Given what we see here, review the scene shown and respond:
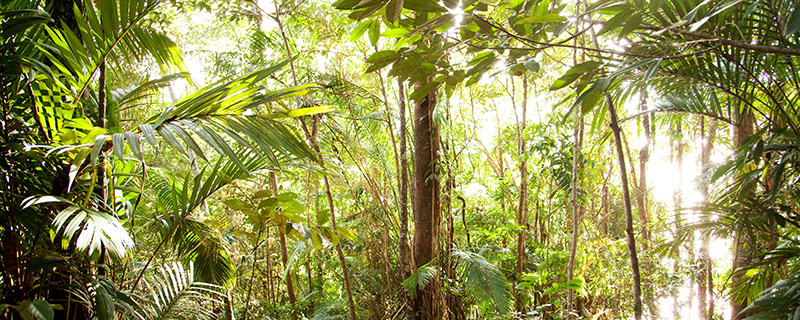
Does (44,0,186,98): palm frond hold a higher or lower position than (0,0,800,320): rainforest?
higher

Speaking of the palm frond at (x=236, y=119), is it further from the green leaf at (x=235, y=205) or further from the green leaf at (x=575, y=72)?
the green leaf at (x=575, y=72)

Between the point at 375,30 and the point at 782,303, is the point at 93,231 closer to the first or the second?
the point at 375,30

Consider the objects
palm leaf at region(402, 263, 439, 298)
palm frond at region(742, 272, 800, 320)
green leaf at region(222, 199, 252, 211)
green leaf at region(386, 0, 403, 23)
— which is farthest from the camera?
palm leaf at region(402, 263, 439, 298)

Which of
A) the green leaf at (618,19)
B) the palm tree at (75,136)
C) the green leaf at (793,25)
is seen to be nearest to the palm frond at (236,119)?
the palm tree at (75,136)

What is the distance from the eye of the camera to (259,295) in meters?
3.86

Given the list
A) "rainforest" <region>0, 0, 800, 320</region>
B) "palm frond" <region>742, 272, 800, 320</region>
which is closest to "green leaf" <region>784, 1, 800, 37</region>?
"rainforest" <region>0, 0, 800, 320</region>

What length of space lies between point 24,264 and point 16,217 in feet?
0.57

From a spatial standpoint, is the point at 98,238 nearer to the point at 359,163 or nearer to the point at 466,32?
the point at 466,32

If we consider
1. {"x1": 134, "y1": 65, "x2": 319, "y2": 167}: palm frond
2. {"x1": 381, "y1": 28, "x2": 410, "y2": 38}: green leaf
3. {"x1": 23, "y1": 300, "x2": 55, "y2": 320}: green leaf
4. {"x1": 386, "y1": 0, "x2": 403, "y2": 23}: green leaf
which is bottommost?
{"x1": 23, "y1": 300, "x2": 55, "y2": 320}: green leaf

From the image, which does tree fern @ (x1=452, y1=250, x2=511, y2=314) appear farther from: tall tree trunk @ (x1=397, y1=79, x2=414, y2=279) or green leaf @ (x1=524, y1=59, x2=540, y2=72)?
green leaf @ (x1=524, y1=59, x2=540, y2=72)

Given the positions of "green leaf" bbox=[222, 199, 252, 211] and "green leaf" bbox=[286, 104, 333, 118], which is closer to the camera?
"green leaf" bbox=[286, 104, 333, 118]

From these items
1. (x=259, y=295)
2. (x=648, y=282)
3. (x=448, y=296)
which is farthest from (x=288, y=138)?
(x=648, y=282)

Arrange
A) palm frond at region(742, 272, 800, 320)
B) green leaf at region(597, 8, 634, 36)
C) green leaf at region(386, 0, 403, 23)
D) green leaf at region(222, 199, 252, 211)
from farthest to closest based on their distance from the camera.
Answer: green leaf at region(222, 199, 252, 211), palm frond at region(742, 272, 800, 320), green leaf at region(597, 8, 634, 36), green leaf at region(386, 0, 403, 23)

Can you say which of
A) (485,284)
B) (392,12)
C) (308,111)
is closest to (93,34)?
(308,111)
